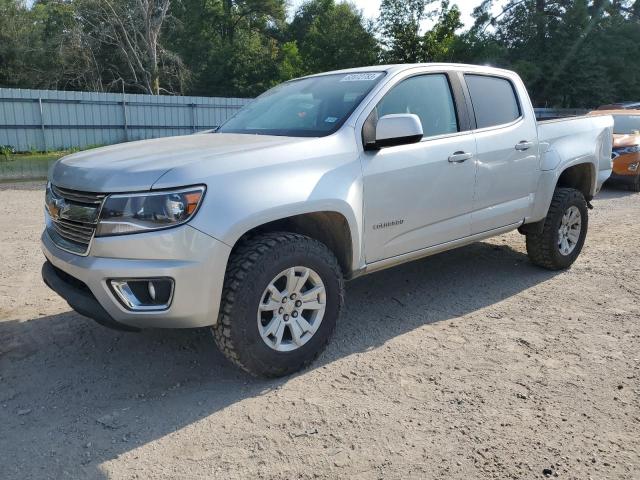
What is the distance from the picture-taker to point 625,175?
11.5 m

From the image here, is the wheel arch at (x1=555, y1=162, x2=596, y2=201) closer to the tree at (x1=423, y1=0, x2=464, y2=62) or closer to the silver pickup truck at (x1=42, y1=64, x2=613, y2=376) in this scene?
the silver pickup truck at (x1=42, y1=64, x2=613, y2=376)

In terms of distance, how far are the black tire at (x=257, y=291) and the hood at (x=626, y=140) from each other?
10.2 metres

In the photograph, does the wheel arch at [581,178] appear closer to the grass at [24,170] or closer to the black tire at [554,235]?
the black tire at [554,235]

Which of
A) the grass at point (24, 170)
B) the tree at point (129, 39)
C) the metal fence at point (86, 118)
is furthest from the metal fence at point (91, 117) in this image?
the tree at point (129, 39)

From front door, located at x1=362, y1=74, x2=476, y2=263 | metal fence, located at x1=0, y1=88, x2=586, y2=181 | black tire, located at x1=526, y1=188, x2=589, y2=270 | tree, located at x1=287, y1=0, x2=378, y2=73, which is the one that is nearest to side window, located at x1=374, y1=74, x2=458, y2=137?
front door, located at x1=362, y1=74, x2=476, y2=263

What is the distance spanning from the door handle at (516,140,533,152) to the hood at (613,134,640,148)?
7747mm

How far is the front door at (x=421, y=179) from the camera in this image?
12.3 feet

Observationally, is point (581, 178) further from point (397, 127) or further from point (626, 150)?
point (626, 150)

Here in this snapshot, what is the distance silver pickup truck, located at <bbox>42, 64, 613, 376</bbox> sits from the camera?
2.93m

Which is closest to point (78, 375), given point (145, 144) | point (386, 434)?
point (145, 144)

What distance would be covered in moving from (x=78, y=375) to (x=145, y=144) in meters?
1.53

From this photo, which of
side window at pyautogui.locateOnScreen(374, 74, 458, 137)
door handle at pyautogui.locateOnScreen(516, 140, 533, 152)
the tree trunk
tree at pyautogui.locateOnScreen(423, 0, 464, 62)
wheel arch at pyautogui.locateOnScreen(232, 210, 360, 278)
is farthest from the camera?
the tree trunk

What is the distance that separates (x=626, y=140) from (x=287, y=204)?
10685 millimetres

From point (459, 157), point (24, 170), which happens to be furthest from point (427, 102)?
point (24, 170)
